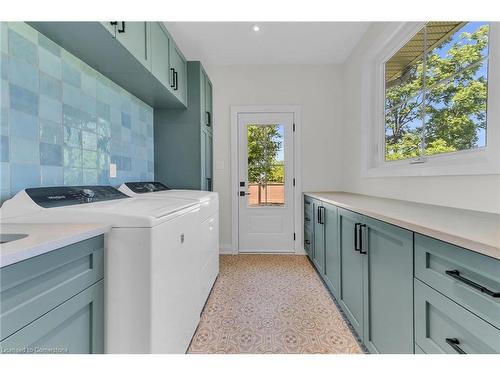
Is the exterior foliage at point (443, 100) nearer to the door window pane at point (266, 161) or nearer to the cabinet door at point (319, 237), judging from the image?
the cabinet door at point (319, 237)

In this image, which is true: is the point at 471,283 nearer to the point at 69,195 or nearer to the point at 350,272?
the point at 350,272

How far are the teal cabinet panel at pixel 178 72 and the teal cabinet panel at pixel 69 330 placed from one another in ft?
6.14

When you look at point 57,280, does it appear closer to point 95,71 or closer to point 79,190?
point 79,190

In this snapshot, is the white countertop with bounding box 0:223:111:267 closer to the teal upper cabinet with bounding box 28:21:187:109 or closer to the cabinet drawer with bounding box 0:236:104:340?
the cabinet drawer with bounding box 0:236:104:340

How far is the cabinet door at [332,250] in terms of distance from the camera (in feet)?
6.41

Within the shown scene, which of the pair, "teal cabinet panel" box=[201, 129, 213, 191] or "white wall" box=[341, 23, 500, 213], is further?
"teal cabinet panel" box=[201, 129, 213, 191]

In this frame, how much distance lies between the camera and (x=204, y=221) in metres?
2.05

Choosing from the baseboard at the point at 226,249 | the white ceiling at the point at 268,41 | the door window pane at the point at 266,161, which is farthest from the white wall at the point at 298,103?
the door window pane at the point at 266,161

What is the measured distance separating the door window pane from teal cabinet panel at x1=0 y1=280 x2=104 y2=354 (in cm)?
263

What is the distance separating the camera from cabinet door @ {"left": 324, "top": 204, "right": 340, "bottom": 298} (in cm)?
195

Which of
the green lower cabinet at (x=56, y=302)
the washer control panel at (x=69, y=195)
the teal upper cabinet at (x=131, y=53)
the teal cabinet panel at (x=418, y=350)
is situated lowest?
the teal cabinet panel at (x=418, y=350)

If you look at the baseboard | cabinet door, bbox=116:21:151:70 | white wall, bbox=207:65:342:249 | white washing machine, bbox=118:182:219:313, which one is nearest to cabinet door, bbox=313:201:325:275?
white wall, bbox=207:65:342:249

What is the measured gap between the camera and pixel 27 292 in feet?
2.22

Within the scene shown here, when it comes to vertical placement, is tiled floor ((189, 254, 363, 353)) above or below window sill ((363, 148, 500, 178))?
below
